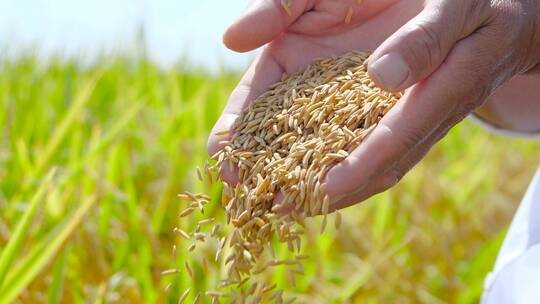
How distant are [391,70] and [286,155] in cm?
23

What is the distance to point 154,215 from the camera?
1904 millimetres

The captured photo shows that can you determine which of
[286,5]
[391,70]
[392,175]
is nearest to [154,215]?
[286,5]

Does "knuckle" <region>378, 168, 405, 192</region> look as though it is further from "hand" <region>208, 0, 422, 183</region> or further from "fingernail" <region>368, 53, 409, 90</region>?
"hand" <region>208, 0, 422, 183</region>

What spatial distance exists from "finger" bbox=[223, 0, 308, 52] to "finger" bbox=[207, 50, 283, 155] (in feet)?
0.14

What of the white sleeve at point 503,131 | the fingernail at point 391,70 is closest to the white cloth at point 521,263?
the white sleeve at point 503,131

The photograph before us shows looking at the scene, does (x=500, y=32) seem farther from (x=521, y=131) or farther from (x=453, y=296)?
(x=453, y=296)

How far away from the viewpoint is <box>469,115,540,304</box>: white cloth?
1.31 meters

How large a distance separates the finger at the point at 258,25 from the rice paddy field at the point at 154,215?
37 centimetres

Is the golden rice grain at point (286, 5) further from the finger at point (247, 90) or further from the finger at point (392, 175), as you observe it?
the finger at point (392, 175)

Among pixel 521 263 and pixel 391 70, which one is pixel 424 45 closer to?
pixel 391 70

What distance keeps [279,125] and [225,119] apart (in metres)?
0.13

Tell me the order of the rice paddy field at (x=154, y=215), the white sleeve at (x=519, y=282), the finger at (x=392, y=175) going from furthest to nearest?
the rice paddy field at (x=154, y=215)
the white sleeve at (x=519, y=282)
the finger at (x=392, y=175)

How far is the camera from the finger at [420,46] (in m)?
1.04

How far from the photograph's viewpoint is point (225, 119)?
1.33 metres
